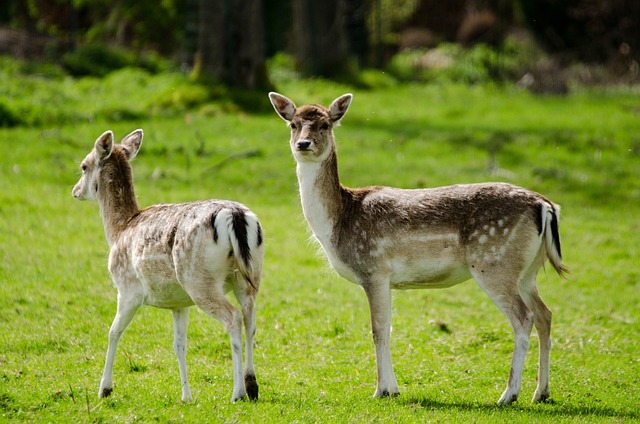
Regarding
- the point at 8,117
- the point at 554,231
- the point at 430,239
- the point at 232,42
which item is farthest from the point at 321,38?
the point at 554,231

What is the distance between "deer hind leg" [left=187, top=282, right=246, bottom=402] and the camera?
24.8 ft

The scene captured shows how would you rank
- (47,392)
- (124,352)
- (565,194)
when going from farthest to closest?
(565,194) < (124,352) < (47,392)

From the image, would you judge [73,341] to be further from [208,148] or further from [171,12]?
[171,12]

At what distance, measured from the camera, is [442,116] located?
878 inches

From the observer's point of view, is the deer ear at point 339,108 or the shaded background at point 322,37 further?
the shaded background at point 322,37

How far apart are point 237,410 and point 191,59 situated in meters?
17.5

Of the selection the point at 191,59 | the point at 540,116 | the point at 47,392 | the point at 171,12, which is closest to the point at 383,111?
the point at 540,116

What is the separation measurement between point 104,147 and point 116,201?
504 millimetres

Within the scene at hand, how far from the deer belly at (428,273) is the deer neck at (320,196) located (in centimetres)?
71

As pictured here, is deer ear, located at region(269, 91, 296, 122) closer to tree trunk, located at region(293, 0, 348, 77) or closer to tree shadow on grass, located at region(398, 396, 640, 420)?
tree shadow on grass, located at region(398, 396, 640, 420)

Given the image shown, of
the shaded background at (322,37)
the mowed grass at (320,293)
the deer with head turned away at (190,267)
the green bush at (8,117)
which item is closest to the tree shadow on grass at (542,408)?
the mowed grass at (320,293)

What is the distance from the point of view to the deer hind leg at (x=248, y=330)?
7.79 metres

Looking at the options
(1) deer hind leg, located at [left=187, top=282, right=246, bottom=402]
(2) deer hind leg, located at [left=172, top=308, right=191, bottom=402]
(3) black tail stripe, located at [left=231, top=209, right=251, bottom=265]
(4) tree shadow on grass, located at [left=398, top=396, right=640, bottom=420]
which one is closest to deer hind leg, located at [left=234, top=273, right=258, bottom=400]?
(1) deer hind leg, located at [left=187, top=282, right=246, bottom=402]

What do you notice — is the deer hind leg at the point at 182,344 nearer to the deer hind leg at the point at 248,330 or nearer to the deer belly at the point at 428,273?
the deer hind leg at the point at 248,330
